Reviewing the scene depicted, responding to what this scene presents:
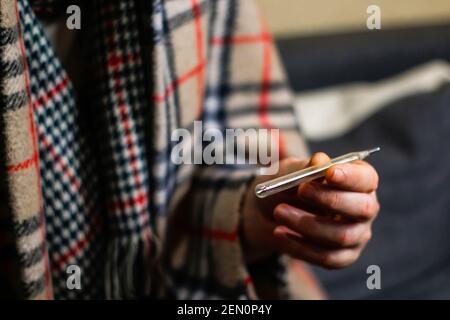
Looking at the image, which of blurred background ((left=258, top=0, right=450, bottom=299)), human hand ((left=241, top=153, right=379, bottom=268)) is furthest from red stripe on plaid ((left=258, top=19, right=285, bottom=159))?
blurred background ((left=258, top=0, right=450, bottom=299))

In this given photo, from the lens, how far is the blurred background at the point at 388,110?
75 centimetres

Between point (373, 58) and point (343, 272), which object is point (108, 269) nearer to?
point (343, 272)

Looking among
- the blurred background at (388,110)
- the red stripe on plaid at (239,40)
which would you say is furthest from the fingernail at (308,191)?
the blurred background at (388,110)

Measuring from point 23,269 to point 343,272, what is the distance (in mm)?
419

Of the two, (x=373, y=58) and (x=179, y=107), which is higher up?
(x=373, y=58)

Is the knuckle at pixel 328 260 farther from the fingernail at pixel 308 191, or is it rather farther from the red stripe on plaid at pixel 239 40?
the red stripe on plaid at pixel 239 40

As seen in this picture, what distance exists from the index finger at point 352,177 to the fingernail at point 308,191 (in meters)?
0.01

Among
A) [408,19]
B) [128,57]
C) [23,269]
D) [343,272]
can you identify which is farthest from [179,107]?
[408,19]

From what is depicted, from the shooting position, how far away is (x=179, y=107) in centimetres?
48

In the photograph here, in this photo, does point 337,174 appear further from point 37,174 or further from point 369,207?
point 37,174

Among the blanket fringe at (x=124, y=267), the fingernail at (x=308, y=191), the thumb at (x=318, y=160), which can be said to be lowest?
the blanket fringe at (x=124, y=267)

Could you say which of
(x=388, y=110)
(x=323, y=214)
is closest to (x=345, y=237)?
Answer: (x=323, y=214)

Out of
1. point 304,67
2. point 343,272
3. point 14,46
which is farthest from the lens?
point 304,67

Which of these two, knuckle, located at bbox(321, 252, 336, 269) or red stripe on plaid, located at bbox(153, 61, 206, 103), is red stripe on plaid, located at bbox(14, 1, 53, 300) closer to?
red stripe on plaid, located at bbox(153, 61, 206, 103)
